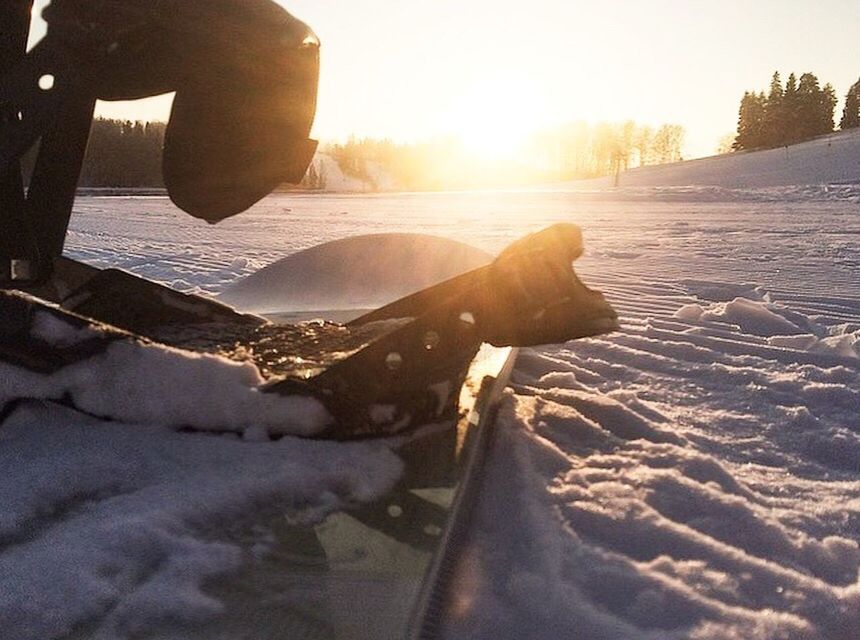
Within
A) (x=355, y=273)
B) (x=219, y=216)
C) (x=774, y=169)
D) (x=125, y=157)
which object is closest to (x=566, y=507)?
(x=219, y=216)

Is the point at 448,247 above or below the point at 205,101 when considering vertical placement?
below

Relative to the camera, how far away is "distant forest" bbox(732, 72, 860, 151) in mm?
42875

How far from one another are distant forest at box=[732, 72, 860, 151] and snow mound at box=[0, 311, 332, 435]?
48.0 m

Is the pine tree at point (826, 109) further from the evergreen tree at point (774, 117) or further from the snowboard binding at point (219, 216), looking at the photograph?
the snowboard binding at point (219, 216)

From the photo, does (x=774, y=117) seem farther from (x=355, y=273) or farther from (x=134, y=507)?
(x=134, y=507)

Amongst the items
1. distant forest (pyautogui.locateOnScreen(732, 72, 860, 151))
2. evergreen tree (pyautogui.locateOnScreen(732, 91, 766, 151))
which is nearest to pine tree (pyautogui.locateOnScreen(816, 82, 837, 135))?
distant forest (pyautogui.locateOnScreen(732, 72, 860, 151))

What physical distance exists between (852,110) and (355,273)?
175ft

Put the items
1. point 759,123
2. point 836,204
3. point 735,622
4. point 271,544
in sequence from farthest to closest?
1. point 759,123
2. point 836,204
3. point 271,544
4. point 735,622

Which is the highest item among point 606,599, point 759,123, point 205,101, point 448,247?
point 759,123

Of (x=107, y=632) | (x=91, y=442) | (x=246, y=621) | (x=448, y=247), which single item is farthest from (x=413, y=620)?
(x=448, y=247)

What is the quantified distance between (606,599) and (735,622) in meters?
0.15

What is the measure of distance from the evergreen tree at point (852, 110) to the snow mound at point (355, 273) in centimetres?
5198

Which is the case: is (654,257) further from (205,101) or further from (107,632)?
(107,632)

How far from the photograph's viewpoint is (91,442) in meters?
1.19
